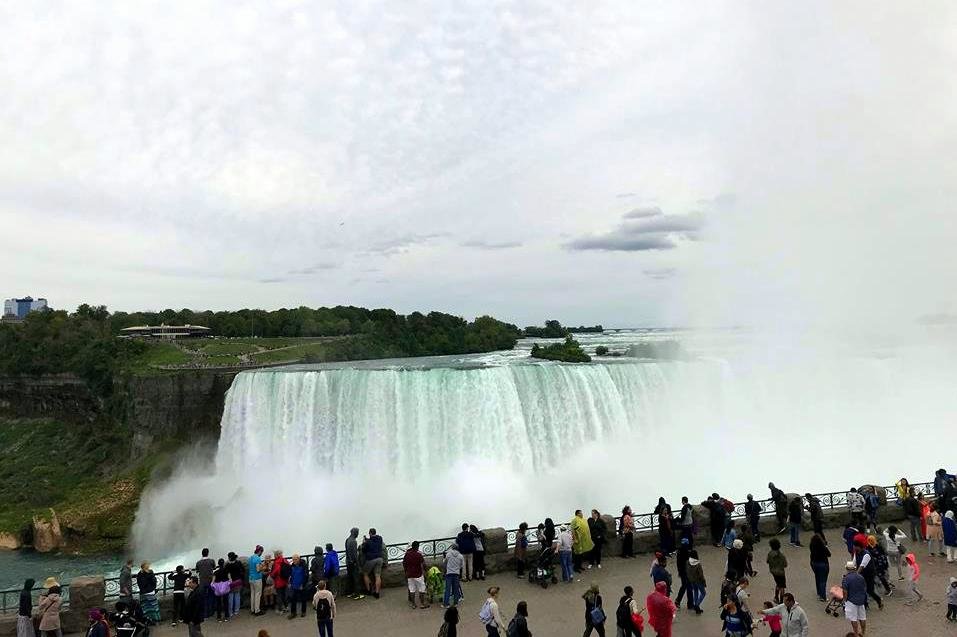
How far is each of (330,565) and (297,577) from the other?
495 millimetres

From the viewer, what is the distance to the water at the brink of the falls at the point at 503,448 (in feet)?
63.9

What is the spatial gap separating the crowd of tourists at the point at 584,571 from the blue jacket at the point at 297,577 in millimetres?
15

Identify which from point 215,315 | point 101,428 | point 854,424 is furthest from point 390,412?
point 215,315

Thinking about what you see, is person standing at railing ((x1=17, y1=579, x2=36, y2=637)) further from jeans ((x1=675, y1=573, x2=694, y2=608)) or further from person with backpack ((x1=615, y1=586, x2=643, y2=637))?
jeans ((x1=675, y1=573, x2=694, y2=608))

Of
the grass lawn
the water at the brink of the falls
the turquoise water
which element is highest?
the grass lawn

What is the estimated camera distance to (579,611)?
819 cm

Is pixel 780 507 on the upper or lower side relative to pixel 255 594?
upper

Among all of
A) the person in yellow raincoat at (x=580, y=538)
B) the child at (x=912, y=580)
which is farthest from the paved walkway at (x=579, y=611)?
the person in yellow raincoat at (x=580, y=538)

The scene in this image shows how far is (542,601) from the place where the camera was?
337 inches

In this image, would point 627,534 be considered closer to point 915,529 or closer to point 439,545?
point 915,529

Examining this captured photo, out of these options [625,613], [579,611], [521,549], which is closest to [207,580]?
[521,549]

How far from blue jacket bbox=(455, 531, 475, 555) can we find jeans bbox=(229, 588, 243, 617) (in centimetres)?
331

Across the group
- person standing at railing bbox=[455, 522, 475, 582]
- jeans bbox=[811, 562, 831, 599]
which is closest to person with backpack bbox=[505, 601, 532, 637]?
person standing at railing bbox=[455, 522, 475, 582]

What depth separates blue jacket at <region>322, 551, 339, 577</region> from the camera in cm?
861
